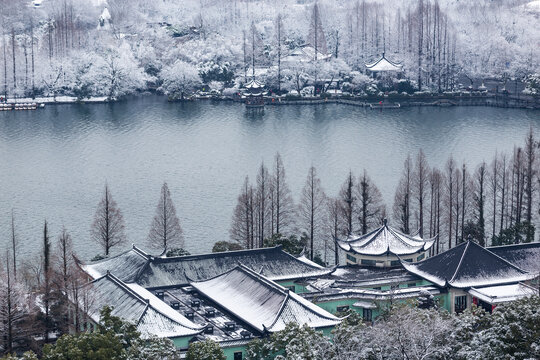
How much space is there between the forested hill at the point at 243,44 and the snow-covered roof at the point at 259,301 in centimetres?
4487

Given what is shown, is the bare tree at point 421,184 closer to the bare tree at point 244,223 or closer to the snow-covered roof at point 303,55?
the bare tree at point 244,223

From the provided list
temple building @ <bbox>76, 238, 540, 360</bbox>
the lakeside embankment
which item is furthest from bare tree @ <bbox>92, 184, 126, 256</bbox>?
the lakeside embankment

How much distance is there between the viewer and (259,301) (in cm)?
2919

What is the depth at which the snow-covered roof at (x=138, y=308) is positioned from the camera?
2711cm

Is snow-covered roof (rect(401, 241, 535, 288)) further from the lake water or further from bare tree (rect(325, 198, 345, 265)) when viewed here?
the lake water

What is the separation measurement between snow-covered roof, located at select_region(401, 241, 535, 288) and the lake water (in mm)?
9822

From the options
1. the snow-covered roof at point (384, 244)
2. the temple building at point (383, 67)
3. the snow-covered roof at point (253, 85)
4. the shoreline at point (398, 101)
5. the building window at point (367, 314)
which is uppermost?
the temple building at point (383, 67)

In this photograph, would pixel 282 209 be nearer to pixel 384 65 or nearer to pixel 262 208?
pixel 262 208

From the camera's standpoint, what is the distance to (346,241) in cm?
3509

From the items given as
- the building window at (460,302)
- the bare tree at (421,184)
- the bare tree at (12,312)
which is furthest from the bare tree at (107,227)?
the building window at (460,302)

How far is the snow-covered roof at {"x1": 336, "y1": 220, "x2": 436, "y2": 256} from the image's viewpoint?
3450 cm

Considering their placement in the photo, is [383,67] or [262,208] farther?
[383,67]

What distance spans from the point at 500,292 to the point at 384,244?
4.55m

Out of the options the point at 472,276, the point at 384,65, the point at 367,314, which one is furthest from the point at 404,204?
the point at 384,65
